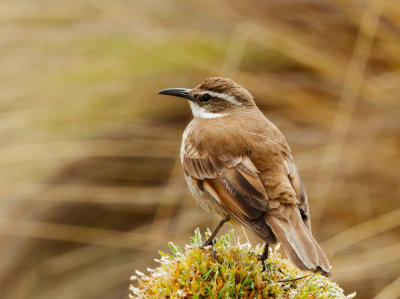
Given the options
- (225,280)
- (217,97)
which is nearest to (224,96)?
(217,97)

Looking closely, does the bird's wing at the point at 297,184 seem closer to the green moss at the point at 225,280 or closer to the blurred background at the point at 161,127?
the green moss at the point at 225,280

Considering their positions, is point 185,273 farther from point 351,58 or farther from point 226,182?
point 351,58

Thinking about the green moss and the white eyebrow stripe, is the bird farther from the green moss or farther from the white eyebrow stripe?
the green moss

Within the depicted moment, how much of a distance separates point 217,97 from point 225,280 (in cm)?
216

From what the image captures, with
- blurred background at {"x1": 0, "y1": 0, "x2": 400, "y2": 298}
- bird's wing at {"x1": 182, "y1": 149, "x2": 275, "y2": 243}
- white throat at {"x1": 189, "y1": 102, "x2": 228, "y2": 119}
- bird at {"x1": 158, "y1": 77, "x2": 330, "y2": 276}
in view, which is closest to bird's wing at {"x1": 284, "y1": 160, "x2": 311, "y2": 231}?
bird at {"x1": 158, "y1": 77, "x2": 330, "y2": 276}

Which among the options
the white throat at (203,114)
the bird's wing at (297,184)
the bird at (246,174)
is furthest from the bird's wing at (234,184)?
the white throat at (203,114)

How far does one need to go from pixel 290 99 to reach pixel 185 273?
12.2 feet

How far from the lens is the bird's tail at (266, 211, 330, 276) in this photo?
336 cm

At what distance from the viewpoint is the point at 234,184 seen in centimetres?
415

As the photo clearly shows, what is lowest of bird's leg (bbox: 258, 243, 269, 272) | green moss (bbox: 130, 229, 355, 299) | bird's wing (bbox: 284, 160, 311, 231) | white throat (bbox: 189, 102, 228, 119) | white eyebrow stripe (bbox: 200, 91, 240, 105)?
green moss (bbox: 130, 229, 355, 299)

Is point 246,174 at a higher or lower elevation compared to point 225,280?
higher

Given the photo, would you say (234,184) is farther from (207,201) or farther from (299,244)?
(299,244)

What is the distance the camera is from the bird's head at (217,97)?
17.1 feet

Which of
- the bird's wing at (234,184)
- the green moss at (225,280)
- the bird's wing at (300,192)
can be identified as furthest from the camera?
the bird's wing at (300,192)
